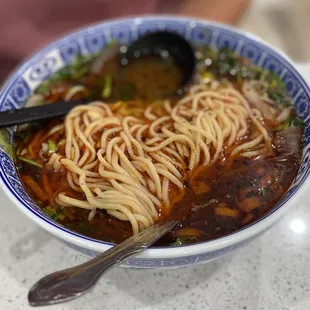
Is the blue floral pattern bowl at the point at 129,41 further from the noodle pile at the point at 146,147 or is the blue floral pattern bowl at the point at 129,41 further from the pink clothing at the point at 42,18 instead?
the pink clothing at the point at 42,18

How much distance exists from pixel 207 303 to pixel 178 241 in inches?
7.9

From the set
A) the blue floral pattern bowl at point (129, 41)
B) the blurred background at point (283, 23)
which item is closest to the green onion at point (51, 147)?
the blue floral pattern bowl at point (129, 41)

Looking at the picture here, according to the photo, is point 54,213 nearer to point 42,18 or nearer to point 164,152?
point 164,152

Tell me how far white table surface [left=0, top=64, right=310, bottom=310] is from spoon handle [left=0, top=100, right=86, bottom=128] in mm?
309

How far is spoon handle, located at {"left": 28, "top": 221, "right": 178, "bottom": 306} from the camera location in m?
0.76

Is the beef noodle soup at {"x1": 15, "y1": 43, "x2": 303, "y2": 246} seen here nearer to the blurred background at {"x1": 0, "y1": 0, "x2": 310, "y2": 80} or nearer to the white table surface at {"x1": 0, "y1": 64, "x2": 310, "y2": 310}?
the white table surface at {"x1": 0, "y1": 64, "x2": 310, "y2": 310}

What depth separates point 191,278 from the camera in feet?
3.80

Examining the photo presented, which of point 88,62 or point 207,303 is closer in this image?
point 207,303

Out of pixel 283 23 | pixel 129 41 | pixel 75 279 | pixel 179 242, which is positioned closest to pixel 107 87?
pixel 129 41

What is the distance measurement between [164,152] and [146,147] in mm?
55

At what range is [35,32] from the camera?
6.89 feet

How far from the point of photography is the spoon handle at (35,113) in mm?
1245

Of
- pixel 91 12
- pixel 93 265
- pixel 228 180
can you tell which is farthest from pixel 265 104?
pixel 91 12

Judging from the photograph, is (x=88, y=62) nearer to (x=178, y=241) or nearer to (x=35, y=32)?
(x=35, y=32)
